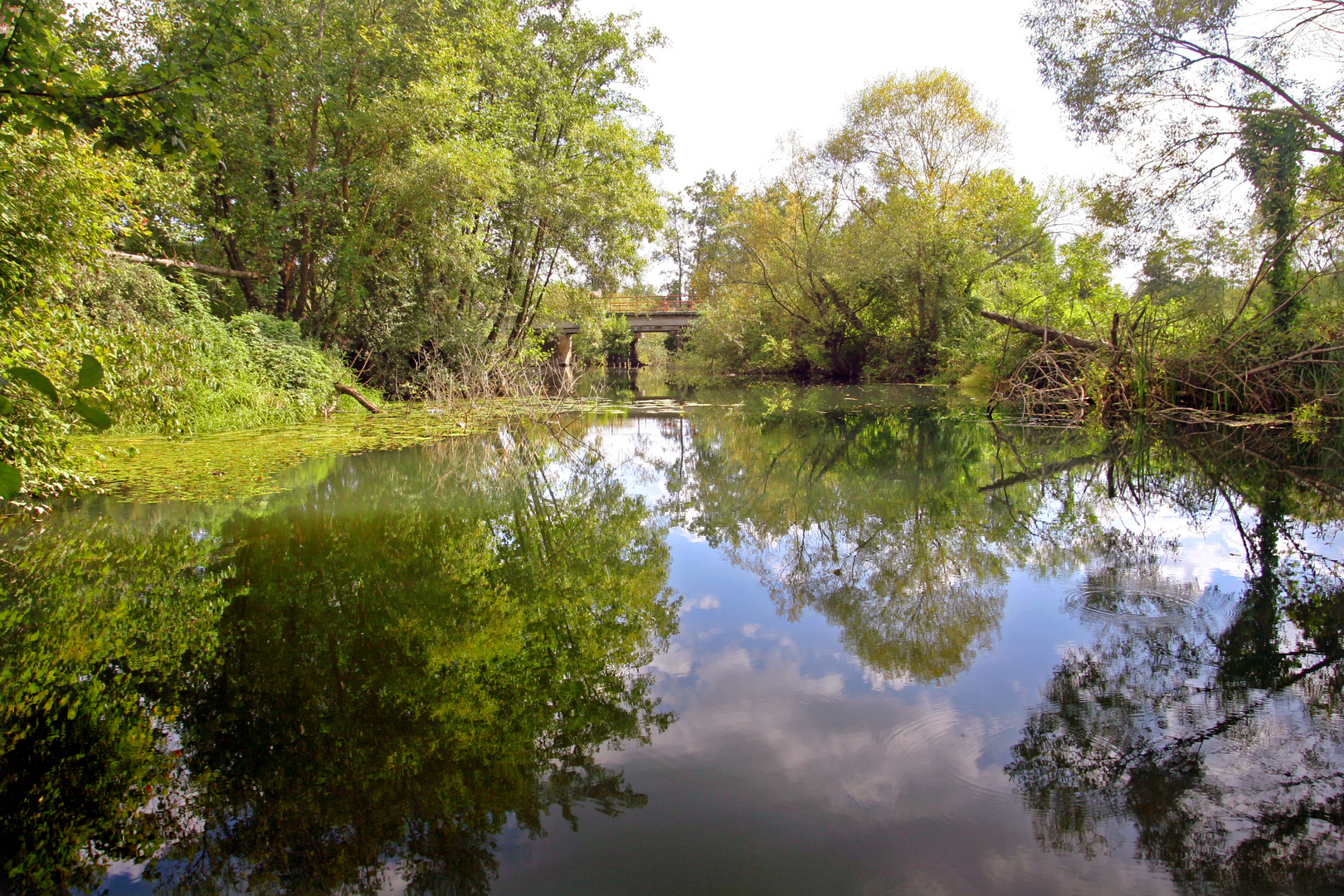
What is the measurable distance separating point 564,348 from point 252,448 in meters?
31.9

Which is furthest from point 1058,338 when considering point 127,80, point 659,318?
point 659,318

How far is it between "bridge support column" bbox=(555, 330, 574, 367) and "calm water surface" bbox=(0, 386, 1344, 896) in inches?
1335

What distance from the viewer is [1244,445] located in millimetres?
9000

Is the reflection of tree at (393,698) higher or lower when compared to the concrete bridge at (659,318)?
lower

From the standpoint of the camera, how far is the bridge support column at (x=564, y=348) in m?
40.0

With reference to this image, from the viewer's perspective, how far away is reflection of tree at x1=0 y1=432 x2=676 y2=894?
2299 mm

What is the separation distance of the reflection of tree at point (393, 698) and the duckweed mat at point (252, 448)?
1.93m

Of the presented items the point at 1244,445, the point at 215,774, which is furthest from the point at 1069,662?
the point at 1244,445

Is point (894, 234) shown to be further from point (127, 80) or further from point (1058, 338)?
point (127, 80)

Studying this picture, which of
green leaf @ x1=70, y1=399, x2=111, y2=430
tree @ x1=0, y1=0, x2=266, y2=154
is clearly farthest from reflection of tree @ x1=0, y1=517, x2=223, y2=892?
tree @ x1=0, y1=0, x2=266, y2=154

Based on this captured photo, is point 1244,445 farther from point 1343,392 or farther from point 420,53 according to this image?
point 420,53

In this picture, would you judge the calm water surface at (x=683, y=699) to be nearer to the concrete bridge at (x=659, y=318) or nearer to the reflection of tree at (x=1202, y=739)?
the reflection of tree at (x=1202, y=739)

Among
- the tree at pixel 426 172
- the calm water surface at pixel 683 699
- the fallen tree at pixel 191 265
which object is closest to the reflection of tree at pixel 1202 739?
→ the calm water surface at pixel 683 699

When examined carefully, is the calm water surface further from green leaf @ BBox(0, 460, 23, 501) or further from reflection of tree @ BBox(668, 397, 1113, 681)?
green leaf @ BBox(0, 460, 23, 501)
